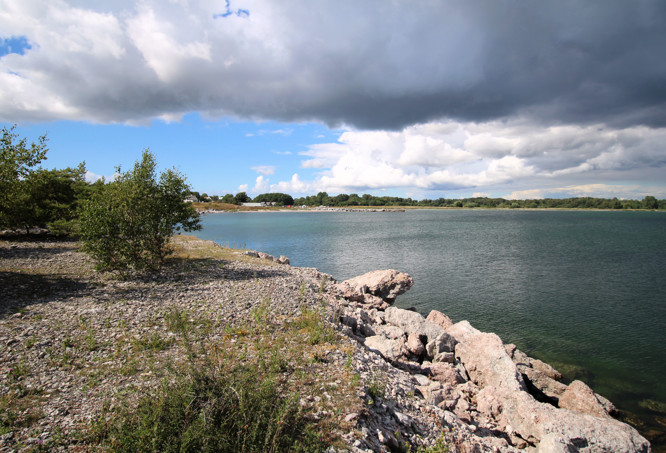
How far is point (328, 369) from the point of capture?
10.9m

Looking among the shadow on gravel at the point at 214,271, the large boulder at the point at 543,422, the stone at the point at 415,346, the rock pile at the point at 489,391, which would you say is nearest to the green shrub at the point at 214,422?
the rock pile at the point at 489,391

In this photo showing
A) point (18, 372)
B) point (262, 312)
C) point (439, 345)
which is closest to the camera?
point (18, 372)

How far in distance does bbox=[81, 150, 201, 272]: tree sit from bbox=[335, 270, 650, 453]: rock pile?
14699mm

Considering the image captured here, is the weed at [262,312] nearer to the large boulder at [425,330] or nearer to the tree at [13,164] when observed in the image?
the large boulder at [425,330]

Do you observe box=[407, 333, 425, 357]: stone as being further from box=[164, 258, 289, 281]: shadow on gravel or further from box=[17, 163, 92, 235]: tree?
box=[17, 163, 92, 235]: tree

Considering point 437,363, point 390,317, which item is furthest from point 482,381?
point 390,317

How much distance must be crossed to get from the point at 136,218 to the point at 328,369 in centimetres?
1956

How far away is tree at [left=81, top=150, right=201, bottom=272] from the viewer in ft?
72.0

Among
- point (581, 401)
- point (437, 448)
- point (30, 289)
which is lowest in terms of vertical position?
point (581, 401)

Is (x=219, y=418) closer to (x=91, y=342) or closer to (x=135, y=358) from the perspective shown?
(x=135, y=358)

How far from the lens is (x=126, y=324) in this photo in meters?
14.0

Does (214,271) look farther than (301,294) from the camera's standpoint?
Yes

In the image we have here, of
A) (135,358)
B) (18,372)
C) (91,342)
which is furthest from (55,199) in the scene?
(135,358)

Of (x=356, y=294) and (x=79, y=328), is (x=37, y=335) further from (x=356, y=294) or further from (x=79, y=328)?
(x=356, y=294)
